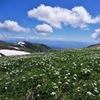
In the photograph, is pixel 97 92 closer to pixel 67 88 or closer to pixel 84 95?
pixel 84 95

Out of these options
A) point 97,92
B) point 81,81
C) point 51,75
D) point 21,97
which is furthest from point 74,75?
point 21,97

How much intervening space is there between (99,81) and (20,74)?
7.31 m

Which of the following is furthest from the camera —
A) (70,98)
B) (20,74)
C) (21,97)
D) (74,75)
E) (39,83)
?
(20,74)

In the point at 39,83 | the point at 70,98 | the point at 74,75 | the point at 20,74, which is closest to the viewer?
the point at 70,98

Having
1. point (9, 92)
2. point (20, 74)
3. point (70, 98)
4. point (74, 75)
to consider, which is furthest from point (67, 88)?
point (20, 74)

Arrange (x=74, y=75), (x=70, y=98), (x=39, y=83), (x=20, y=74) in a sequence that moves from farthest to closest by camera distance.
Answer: (x=20, y=74), (x=74, y=75), (x=39, y=83), (x=70, y=98)

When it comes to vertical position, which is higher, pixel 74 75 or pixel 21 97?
pixel 74 75

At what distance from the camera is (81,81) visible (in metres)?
13.2

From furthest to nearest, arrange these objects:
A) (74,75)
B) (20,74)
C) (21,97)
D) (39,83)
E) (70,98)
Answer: (20,74)
(74,75)
(39,83)
(21,97)
(70,98)

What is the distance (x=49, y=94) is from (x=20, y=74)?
5.47m

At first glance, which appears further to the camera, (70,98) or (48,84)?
(48,84)

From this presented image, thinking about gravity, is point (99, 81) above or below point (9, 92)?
above

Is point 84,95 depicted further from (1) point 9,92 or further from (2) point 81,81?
(1) point 9,92

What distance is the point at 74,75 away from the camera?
13.9 metres
